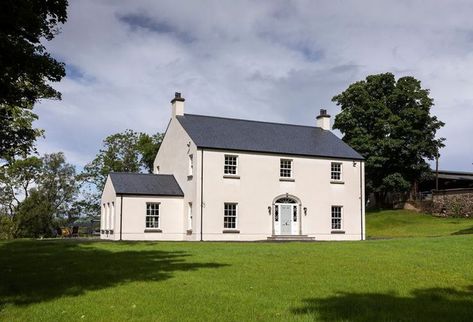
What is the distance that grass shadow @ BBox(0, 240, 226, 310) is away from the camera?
11.5 meters

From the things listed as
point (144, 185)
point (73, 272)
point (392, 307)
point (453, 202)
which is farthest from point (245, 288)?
point (453, 202)

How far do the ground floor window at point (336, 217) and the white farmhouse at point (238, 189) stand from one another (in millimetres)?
73

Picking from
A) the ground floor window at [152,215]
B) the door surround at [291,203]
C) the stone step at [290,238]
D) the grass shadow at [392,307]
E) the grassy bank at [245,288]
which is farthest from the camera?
the door surround at [291,203]

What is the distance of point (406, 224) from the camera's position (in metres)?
47.8

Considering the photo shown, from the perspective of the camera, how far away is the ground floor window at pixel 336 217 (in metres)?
40.0

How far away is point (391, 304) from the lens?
31.1 ft

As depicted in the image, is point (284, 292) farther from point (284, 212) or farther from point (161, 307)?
point (284, 212)

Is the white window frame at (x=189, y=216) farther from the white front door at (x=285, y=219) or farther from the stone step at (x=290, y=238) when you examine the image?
the white front door at (x=285, y=219)

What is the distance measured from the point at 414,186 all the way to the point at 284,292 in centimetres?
5153

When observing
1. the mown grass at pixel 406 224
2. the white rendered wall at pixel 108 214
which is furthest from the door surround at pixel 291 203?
the white rendered wall at pixel 108 214

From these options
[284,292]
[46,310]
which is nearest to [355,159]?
[284,292]

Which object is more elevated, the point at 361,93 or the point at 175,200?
the point at 361,93

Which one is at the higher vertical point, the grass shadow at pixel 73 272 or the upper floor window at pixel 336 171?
the upper floor window at pixel 336 171

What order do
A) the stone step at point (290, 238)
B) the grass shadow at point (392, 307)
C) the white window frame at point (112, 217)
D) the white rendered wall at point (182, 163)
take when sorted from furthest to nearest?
the stone step at point (290, 238) → the white window frame at point (112, 217) → the white rendered wall at point (182, 163) → the grass shadow at point (392, 307)
